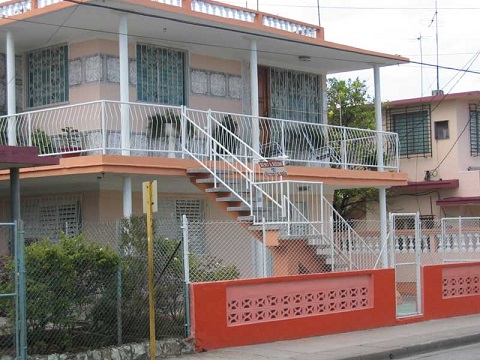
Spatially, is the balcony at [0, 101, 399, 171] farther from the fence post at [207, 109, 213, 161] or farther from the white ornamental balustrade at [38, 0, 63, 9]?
the white ornamental balustrade at [38, 0, 63, 9]

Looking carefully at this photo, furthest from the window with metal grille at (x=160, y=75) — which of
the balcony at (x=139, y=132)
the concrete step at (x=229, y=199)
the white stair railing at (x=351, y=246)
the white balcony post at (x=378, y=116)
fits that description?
the white balcony post at (x=378, y=116)

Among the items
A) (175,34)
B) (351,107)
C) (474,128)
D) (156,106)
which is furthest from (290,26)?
(351,107)

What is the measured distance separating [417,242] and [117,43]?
7.89m

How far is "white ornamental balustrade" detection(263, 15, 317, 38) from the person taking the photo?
65.0ft

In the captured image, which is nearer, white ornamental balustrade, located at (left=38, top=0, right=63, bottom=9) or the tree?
white ornamental balustrade, located at (left=38, top=0, right=63, bottom=9)

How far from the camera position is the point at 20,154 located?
1291 cm

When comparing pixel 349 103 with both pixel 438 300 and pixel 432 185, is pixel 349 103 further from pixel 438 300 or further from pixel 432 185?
pixel 438 300

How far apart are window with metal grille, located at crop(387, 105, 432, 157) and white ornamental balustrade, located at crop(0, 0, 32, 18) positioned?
49.5 feet

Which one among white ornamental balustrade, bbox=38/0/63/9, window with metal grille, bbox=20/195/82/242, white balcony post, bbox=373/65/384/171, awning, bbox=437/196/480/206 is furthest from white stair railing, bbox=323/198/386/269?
awning, bbox=437/196/480/206

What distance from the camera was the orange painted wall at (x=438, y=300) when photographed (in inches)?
664

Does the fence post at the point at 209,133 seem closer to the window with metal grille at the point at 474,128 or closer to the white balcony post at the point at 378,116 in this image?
the white balcony post at the point at 378,116

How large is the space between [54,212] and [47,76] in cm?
313

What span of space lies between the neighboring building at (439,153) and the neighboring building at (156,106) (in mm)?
5899

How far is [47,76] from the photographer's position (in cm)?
1917
